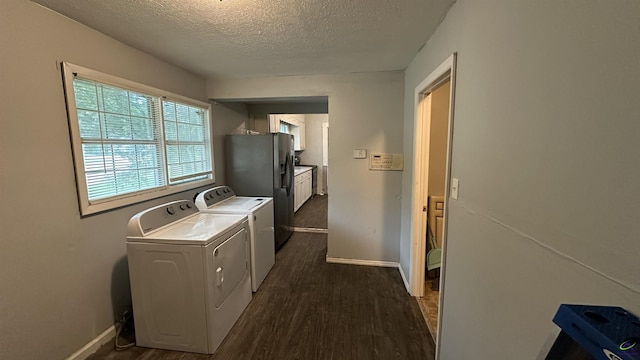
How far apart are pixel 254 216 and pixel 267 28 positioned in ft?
5.39

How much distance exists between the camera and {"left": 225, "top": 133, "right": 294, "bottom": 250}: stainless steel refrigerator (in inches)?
136

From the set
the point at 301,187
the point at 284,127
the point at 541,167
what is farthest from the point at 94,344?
the point at 284,127

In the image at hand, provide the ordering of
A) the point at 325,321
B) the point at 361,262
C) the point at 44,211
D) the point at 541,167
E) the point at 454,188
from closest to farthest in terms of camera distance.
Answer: the point at 541,167, the point at 454,188, the point at 44,211, the point at 325,321, the point at 361,262

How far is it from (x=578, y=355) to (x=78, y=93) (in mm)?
2717

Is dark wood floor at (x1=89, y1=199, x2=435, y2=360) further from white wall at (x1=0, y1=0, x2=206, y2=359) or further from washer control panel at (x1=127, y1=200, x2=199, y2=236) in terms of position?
washer control panel at (x1=127, y1=200, x2=199, y2=236)

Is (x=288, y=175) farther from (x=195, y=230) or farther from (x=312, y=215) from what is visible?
(x=195, y=230)

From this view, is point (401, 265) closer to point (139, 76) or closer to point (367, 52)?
point (367, 52)

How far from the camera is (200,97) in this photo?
3188 mm

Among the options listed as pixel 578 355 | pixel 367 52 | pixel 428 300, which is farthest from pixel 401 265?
pixel 578 355

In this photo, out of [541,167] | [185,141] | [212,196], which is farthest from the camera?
[185,141]

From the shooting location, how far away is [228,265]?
2.05 meters

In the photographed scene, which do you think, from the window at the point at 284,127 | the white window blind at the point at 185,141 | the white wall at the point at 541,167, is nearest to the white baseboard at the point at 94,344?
the white window blind at the point at 185,141

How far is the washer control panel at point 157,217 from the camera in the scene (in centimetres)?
184

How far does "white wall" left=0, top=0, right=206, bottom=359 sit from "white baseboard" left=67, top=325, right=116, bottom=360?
4 cm
